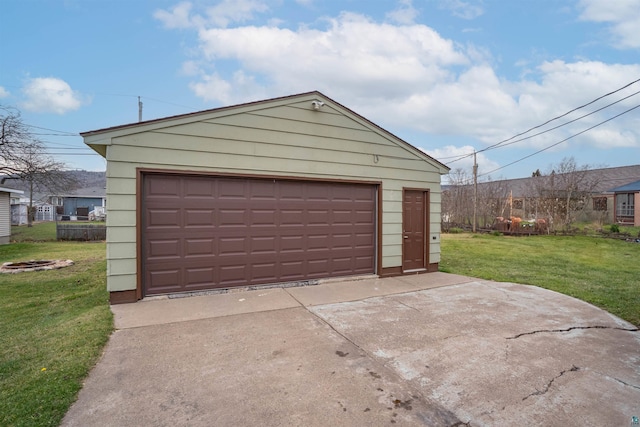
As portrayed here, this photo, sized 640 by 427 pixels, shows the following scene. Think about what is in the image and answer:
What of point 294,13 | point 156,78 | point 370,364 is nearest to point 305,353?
point 370,364

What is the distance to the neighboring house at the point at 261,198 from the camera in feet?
15.6

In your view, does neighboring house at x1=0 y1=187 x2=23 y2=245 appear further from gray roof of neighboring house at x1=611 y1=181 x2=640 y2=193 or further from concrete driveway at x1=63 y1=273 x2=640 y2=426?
gray roof of neighboring house at x1=611 y1=181 x2=640 y2=193

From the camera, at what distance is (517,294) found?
17.8 ft

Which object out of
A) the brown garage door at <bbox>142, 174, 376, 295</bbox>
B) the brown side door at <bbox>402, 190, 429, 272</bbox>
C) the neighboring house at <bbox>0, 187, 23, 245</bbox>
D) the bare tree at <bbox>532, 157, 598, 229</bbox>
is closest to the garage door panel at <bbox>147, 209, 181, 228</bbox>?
the brown garage door at <bbox>142, 174, 376, 295</bbox>

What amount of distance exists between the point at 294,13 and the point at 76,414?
9010 mm

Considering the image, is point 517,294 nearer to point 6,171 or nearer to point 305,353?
point 305,353

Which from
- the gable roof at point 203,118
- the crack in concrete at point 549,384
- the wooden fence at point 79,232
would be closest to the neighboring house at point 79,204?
the wooden fence at point 79,232

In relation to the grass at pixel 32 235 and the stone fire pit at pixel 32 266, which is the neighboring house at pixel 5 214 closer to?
the grass at pixel 32 235

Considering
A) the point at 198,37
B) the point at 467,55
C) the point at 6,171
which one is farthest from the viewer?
the point at 6,171

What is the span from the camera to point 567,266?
8344mm

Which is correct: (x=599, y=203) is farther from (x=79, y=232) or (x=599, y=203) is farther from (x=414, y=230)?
(x=79, y=232)

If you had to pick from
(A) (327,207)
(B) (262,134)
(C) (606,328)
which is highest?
(B) (262,134)

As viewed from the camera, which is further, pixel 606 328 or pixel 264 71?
pixel 264 71

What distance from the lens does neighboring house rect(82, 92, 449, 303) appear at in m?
4.75
